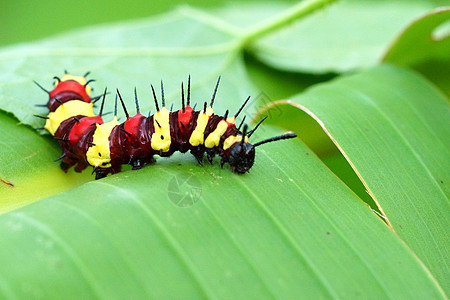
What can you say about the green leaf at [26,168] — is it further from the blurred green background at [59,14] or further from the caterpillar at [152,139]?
the blurred green background at [59,14]

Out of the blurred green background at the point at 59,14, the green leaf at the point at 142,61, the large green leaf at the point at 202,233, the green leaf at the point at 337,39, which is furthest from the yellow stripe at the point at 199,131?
the blurred green background at the point at 59,14

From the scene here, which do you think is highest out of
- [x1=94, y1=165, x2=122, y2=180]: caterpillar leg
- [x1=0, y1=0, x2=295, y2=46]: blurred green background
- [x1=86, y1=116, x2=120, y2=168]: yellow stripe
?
[x1=86, y1=116, x2=120, y2=168]: yellow stripe

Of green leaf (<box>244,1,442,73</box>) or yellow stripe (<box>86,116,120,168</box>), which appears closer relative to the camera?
yellow stripe (<box>86,116,120,168</box>)

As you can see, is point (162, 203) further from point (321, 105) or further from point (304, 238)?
point (321, 105)

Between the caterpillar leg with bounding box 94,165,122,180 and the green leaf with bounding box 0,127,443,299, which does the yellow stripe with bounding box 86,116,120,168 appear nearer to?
the caterpillar leg with bounding box 94,165,122,180

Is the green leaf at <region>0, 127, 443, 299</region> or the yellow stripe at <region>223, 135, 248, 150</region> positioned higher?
the yellow stripe at <region>223, 135, 248, 150</region>

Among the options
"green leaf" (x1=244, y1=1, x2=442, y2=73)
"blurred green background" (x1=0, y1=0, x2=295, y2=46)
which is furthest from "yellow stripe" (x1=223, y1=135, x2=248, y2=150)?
"blurred green background" (x1=0, y1=0, x2=295, y2=46)

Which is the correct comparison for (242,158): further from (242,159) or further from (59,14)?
(59,14)
